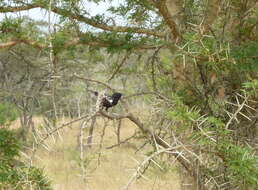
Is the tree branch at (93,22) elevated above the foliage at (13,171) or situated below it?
above

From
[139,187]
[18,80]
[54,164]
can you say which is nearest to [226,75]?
[139,187]

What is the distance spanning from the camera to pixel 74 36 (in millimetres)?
3129

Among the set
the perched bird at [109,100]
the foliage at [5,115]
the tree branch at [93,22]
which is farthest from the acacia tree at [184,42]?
the perched bird at [109,100]

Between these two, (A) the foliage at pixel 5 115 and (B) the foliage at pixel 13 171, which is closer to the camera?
(B) the foliage at pixel 13 171

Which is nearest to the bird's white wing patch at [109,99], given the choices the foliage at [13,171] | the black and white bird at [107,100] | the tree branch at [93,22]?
the black and white bird at [107,100]

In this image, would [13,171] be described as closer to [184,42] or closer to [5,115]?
[5,115]

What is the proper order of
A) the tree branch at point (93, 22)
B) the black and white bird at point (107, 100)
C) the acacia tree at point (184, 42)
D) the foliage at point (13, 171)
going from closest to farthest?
the black and white bird at point (107, 100), the foliage at point (13, 171), the acacia tree at point (184, 42), the tree branch at point (93, 22)

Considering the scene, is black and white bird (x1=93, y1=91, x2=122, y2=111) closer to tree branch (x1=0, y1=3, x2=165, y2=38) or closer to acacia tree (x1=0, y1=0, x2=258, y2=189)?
acacia tree (x1=0, y1=0, x2=258, y2=189)

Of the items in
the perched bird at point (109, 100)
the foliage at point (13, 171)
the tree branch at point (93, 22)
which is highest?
the tree branch at point (93, 22)

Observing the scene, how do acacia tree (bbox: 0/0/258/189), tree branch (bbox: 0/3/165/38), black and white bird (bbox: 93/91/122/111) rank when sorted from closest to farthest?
black and white bird (bbox: 93/91/122/111) → acacia tree (bbox: 0/0/258/189) → tree branch (bbox: 0/3/165/38)

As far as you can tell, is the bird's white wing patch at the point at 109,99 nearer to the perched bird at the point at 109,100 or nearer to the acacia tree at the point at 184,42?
the perched bird at the point at 109,100

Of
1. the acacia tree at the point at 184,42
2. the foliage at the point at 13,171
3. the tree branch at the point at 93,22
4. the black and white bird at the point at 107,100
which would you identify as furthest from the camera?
the tree branch at the point at 93,22

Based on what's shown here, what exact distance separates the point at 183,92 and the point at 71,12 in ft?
2.95

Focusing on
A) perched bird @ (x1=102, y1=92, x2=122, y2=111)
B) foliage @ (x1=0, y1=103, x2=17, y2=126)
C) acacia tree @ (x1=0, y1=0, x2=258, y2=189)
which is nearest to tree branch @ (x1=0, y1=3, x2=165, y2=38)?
acacia tree @ (x1=0, y1=0, x2=258, y2=189)
